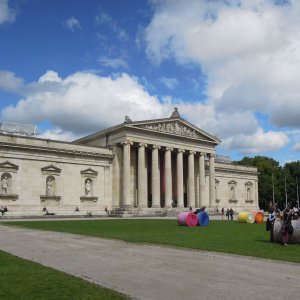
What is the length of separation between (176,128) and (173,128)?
756mm

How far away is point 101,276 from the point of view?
12883 mm

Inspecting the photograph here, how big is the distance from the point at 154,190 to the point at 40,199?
19.5 meters

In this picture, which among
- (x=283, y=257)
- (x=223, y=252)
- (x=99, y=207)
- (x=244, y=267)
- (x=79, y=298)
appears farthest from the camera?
(x=99, y=207)

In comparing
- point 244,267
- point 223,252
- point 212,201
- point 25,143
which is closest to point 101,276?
point 244,267

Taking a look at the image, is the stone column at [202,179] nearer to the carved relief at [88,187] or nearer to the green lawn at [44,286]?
the carved relief at [88,187]

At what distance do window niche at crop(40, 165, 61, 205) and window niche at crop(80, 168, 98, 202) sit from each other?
4.64 metres

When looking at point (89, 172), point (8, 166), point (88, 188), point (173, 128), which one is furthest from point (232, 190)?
point (8, 166)

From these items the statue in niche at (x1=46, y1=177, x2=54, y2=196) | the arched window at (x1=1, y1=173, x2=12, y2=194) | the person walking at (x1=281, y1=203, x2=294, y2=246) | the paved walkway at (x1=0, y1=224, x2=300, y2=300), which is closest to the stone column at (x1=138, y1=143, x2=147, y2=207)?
the statue in niche at (x1=46, y1=177, x2=54, y2=196)

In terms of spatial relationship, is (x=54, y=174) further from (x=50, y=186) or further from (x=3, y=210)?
(x=3, y=210)

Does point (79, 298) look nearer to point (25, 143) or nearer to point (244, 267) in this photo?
point (244, 267)

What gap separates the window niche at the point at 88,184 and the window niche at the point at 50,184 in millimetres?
4644

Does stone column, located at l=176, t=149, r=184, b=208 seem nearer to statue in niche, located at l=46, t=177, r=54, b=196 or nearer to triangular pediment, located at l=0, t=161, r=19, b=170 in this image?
statue in niche, located at l=46, t=177, r=54, b=196

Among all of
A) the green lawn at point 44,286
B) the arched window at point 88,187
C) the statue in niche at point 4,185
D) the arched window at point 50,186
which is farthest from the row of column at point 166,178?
the green lawn at point 44,286

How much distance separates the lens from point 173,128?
258ft
